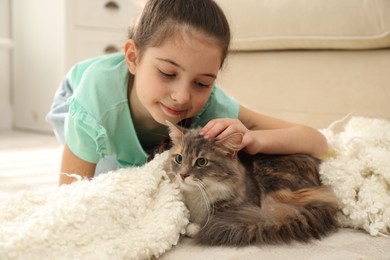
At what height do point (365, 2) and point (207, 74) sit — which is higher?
Answer: point (365, 2)

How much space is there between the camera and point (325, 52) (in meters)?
1.87

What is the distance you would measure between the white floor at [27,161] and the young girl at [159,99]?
38 cm

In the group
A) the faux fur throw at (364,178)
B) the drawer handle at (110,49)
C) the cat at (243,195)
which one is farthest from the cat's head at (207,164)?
the drawer handle at (110,49)

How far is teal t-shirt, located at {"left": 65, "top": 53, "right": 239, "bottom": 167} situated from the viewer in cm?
129

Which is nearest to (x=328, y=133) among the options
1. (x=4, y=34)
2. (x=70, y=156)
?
(x=70, y=156)

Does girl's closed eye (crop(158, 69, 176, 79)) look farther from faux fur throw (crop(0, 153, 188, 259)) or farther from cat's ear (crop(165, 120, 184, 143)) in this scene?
faux fur throw (crop(0, 153, 188, 259))

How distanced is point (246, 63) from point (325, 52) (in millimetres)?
384

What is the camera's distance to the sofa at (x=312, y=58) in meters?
1.72

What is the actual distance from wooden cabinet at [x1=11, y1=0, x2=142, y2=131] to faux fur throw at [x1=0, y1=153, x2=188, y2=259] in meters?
2.25

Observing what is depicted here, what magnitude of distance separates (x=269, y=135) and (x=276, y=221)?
30cm

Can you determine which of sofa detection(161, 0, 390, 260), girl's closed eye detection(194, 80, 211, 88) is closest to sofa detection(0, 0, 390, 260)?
sofa detection(161, 0, 390, 260)

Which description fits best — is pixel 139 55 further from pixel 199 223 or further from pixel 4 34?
pixel 4 34

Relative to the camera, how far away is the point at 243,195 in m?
1.08

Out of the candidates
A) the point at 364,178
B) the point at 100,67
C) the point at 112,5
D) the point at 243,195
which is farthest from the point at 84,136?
the point at 112,5
